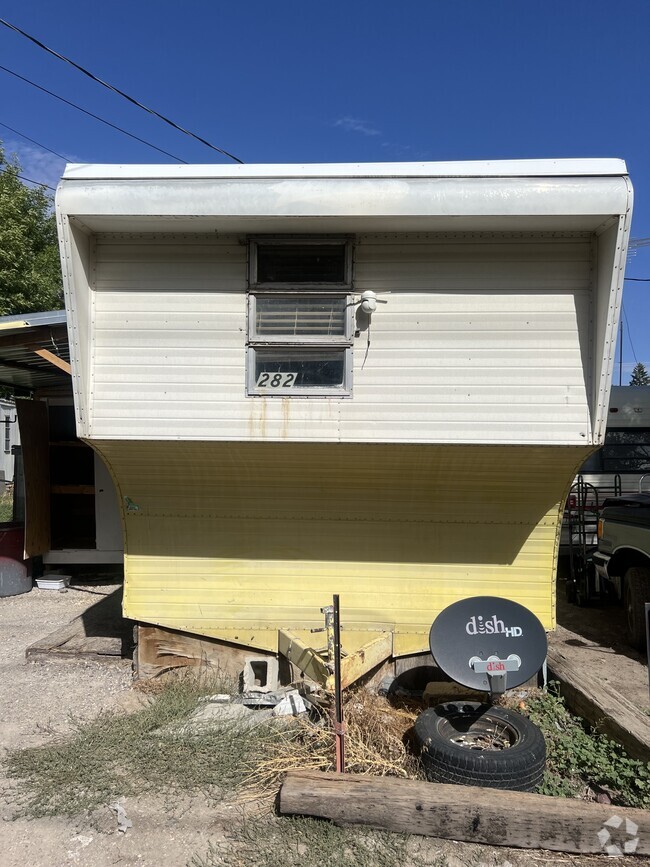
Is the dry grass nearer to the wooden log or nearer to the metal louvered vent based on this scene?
the wooden log

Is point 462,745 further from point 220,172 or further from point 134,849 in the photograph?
point 220,172

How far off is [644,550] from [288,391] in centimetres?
455

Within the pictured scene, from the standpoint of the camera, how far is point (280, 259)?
171 inches

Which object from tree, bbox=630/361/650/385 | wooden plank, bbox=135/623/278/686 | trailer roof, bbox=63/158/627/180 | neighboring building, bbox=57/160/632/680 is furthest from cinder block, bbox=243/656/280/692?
tree, bbox=630/361/650/385

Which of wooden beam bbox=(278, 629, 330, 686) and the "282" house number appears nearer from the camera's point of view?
wooden beam bbox=(278, 629, 330, 686)

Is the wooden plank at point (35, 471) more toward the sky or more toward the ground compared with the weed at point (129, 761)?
more toward the sky

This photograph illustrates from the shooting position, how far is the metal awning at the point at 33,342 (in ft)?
17.9

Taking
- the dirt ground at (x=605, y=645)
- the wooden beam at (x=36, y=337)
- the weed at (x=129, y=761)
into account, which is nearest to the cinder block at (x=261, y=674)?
the weed at (x=129, y=761)

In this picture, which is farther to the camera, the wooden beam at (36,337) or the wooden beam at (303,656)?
the wooden beam at (36,337)

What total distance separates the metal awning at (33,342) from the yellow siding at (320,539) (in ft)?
5.75

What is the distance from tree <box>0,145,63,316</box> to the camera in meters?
12.2

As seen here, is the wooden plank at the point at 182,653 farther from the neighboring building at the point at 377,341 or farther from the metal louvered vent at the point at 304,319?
the metal louvered vent at the point at 304,319

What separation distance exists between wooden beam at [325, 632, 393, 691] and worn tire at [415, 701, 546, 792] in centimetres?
57

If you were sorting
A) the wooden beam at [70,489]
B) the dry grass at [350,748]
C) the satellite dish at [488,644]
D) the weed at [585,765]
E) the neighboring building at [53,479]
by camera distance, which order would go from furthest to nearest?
the wooden beam at [70,489] → the neighboring building at [53,479] → the satellite dish at [488,644] → the dry grass at [350,748] → the weed at [585,765]
